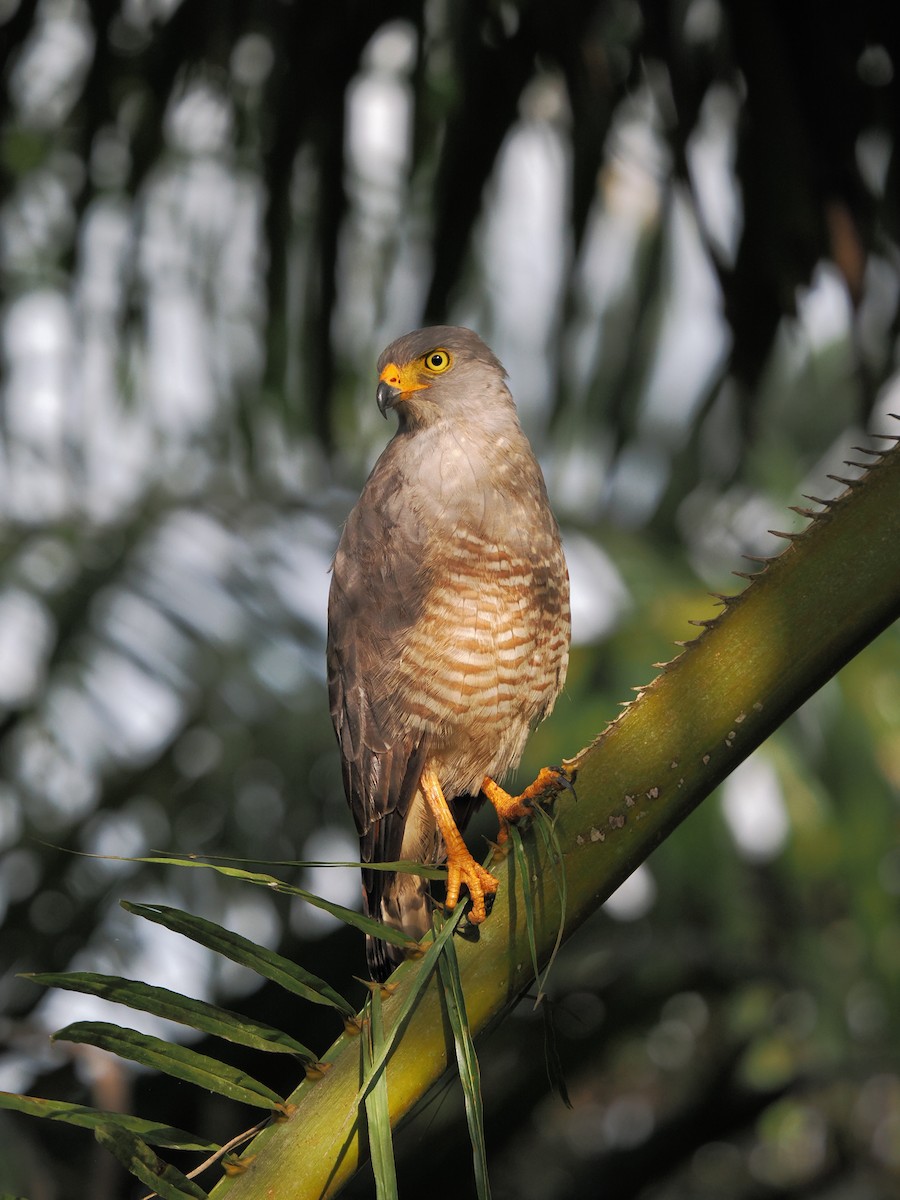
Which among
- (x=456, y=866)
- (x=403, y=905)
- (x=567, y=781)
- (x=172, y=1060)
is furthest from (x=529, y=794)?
(x=403, y=905)

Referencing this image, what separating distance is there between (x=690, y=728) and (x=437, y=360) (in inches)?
60.6

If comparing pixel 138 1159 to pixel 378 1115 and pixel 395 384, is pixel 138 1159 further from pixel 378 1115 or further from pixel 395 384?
pixel 395 384

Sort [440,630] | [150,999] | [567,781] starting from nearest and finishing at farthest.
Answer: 1. [150,999]
2. [567,781]
3. [440,630]

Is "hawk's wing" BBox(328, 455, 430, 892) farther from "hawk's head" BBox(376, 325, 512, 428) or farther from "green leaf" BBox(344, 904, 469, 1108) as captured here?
"green leaf" BBox(344, 904, 469, 1108)

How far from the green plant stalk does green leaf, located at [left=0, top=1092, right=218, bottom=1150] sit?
0.84 feet

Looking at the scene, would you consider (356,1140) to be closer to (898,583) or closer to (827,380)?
(898,583)

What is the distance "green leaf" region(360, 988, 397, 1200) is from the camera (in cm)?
120

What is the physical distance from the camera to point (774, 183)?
7.11 feet

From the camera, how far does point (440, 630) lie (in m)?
2.45

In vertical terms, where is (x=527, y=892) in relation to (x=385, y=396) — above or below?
below

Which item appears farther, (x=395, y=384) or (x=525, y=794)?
(x=395, y=384)

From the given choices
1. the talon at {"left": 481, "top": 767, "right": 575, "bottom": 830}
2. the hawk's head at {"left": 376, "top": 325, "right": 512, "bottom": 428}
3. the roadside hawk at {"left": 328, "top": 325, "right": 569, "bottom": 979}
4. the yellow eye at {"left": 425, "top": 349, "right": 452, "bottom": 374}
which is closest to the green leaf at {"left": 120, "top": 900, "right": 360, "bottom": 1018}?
the talon at {"left": 481, "top": 767, "right": 575, "bottom": 830}

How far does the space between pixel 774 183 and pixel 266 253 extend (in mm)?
995

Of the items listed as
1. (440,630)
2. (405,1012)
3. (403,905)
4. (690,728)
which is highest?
(440,630)
